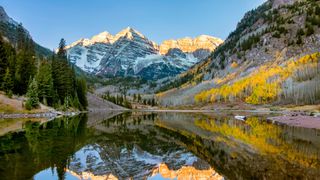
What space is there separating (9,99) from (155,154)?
75.5m

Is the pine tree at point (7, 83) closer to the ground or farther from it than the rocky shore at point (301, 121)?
farther from it

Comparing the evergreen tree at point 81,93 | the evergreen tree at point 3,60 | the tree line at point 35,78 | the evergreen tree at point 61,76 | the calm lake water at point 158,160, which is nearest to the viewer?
the calm lake water at point 158,160

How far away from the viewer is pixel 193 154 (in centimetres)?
3375

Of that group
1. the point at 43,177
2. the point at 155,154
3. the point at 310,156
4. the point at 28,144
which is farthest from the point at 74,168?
the point at 310,156

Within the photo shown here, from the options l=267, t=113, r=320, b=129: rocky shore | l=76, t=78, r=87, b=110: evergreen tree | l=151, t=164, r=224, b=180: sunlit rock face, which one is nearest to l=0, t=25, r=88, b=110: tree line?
l=76, t=78, r=87, b=110: evergreen tree

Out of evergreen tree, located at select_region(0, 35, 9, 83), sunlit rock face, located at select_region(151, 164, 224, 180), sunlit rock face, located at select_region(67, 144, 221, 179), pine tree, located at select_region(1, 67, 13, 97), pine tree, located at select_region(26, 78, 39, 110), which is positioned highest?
evergreen tree, located at select_region(0, 35, 9, 83)

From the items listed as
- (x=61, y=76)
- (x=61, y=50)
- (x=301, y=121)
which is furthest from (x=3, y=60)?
(x=301, y=121)

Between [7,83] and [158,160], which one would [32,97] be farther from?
[158,160]

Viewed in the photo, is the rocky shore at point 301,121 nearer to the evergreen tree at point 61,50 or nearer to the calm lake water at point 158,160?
the calm lake water at point 158,160

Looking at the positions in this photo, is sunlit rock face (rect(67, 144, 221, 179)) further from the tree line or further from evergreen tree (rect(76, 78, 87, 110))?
evergreen tree (rect(76, 78, 87, 110))

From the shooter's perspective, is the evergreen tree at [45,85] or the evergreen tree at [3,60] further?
the evergreen tree at [45,85]

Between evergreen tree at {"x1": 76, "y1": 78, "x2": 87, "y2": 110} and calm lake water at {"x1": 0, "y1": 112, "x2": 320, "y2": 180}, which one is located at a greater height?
evergreen tree at {"x1": 76, "y1": 78, "x2": 87, "y2": 110}

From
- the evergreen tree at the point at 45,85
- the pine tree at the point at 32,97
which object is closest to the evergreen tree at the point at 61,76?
the evergreen tree at the point at 45,85

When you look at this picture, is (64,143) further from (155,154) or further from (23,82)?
(23,82)
